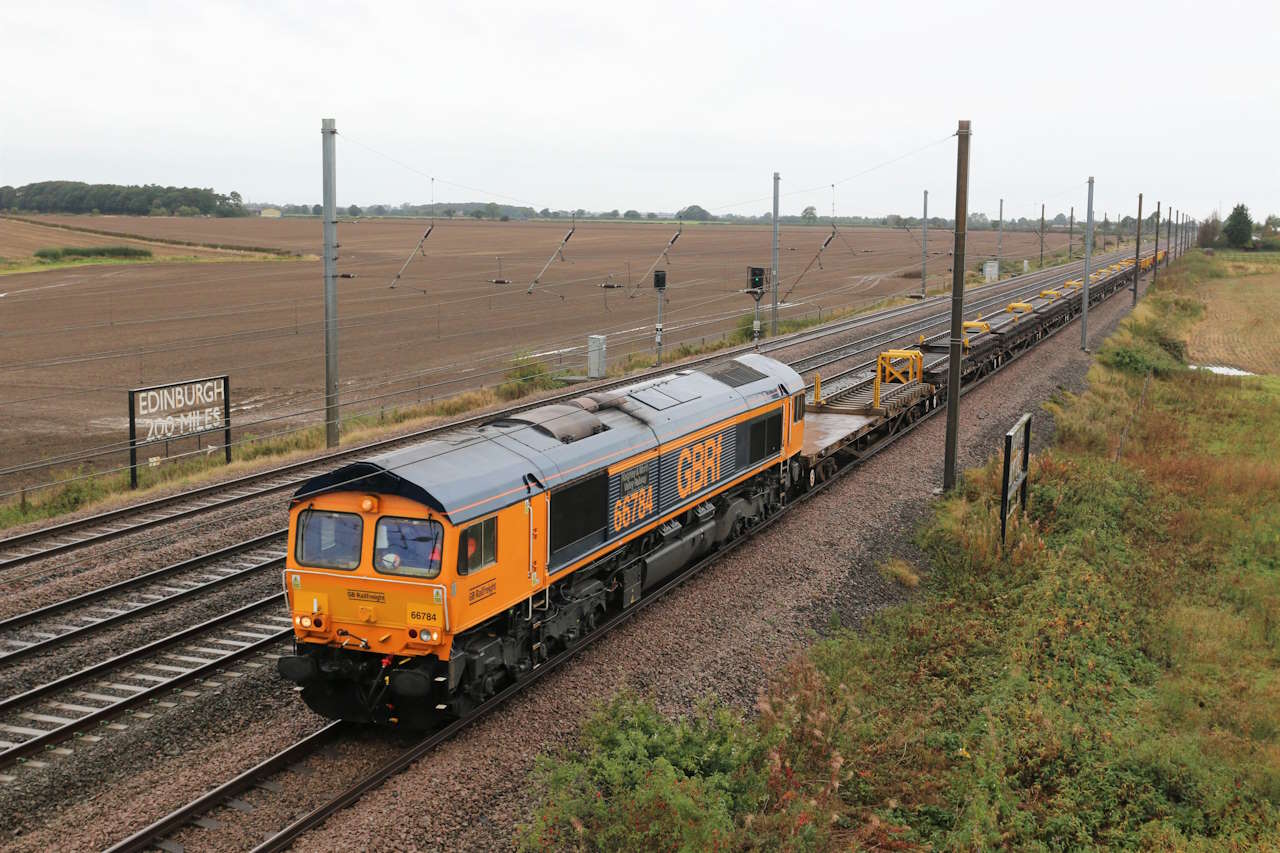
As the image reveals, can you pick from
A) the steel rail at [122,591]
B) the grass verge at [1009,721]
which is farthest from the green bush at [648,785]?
the steel rail at [122,591]

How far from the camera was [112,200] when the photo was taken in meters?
162

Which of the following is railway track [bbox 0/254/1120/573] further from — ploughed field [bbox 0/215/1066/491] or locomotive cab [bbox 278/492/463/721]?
locomotive cab [bbox 278/492/463/721]

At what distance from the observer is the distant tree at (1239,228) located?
161 meters

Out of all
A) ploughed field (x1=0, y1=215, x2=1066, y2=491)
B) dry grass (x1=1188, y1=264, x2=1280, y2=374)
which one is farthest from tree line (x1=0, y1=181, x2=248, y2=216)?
dry grass (x1=1188, y1=264, x2=1280, y2=374)

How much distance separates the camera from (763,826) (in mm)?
10078

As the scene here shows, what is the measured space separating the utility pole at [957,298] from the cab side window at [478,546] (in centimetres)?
1341

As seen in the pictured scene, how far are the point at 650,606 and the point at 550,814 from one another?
7035 mm

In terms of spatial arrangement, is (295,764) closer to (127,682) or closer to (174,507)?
(127,682)

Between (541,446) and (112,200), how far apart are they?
17160cm

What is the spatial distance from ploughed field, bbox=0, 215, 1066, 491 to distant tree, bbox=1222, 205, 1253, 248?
6828 cm

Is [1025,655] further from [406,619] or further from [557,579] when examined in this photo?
[406,619]

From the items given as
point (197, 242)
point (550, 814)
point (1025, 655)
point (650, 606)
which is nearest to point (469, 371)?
point (650, 606)

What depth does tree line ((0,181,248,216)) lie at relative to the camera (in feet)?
529

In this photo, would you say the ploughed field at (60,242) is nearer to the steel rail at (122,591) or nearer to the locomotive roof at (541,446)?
the steel rail at (122,591)
